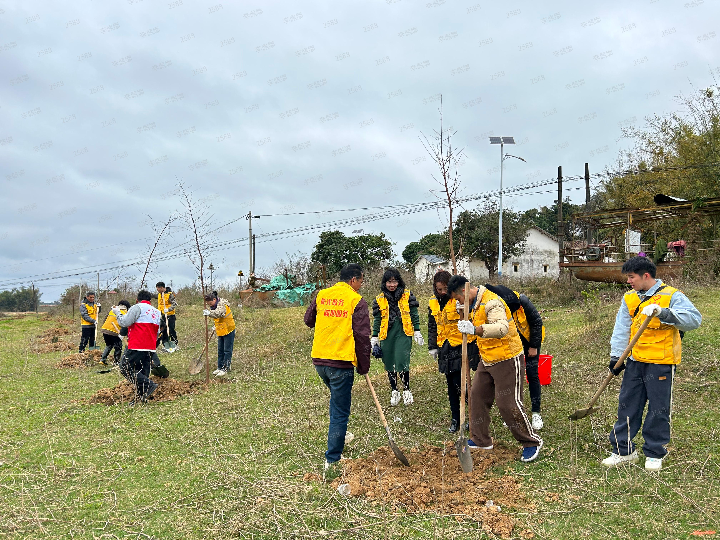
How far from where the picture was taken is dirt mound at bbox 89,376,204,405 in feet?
24.4

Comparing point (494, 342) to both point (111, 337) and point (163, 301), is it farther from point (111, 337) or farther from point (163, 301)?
point (163, 301)

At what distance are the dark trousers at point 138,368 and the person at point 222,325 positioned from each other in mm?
1353

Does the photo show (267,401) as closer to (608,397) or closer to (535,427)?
(535,427)

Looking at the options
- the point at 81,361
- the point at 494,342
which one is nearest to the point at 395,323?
the point at 494,342

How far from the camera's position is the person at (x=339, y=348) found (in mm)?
4348

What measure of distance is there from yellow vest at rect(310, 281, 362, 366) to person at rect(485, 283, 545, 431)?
4.68 feet

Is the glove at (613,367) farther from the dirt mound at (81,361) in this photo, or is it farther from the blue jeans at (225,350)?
the dirt mound at (81,361)

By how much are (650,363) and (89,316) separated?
37.7ft

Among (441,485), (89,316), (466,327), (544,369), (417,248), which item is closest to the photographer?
(441,485)

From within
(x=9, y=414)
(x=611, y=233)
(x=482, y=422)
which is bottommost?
(x=9, y=414)

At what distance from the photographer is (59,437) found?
19.2 feet

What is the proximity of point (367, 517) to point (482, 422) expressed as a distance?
1542 mm

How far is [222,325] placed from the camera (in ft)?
29.9

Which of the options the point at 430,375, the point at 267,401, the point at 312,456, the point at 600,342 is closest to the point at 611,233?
the point at 600,342
